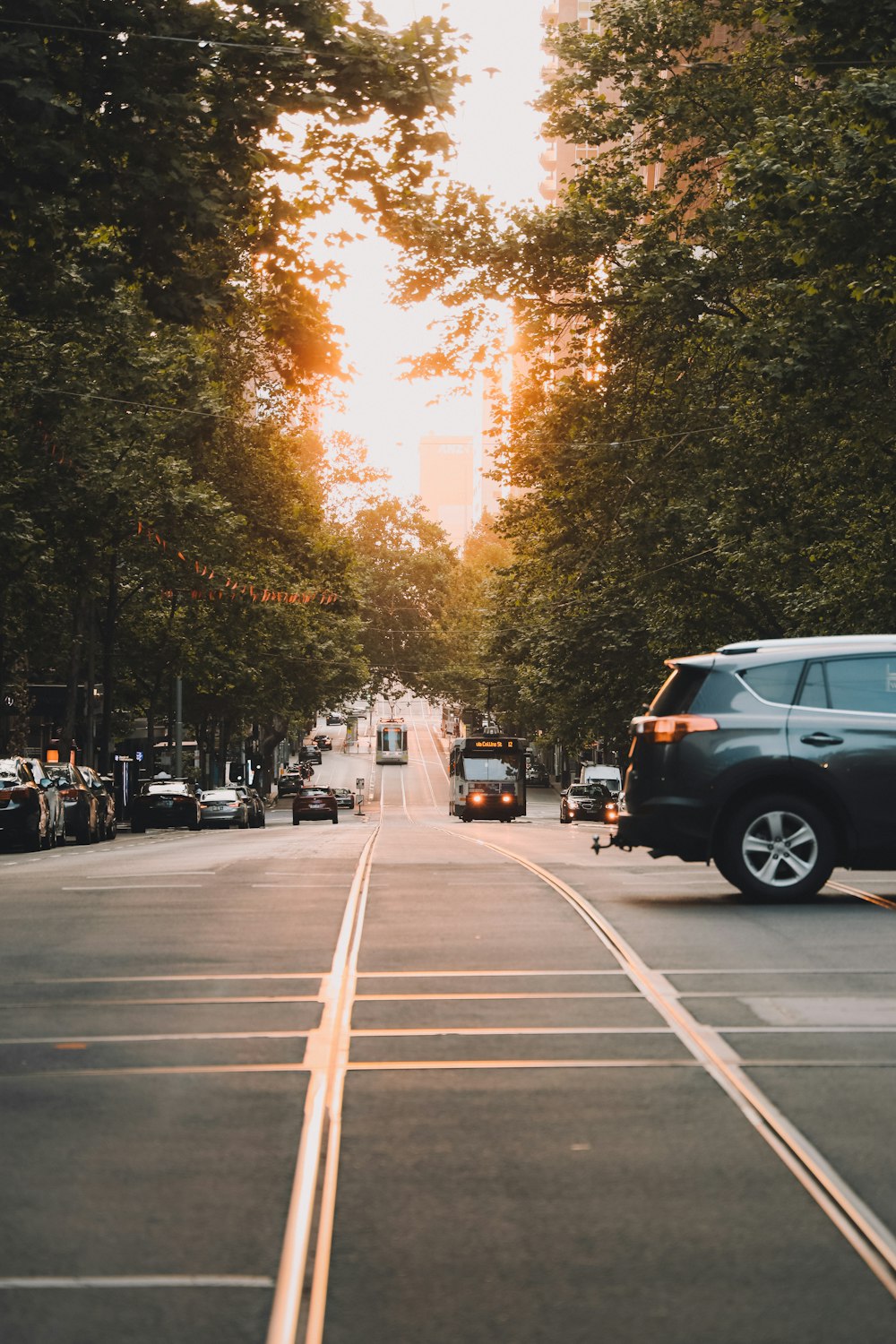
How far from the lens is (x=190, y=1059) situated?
24.4 ft

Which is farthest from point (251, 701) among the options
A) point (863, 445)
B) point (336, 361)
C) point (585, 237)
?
point (336, 361)

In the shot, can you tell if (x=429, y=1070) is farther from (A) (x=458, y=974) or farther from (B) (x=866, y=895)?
(B) (x=866, y=895)

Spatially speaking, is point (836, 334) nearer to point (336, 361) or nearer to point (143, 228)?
point (336, 361)

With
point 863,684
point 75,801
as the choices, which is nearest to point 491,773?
point 75,801

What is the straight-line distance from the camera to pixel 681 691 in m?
13.8

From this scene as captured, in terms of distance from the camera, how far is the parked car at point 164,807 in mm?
48906

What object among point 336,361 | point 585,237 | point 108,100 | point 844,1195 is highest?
point 585,237

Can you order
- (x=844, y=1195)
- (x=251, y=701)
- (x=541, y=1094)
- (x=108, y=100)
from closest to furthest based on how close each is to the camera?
(x=844, y=1195) → (x=541, y=1094) → (x=108, y=100) → (x=251, y=701)

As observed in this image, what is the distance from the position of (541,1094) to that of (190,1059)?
5.20 ft

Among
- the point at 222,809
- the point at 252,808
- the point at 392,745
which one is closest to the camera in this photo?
the point at 222,809

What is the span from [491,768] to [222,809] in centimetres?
1206

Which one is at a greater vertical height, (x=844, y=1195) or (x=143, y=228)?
(x=143, y=228)

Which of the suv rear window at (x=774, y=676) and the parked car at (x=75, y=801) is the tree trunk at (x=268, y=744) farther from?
the suv rear window at (x=774, y=676)

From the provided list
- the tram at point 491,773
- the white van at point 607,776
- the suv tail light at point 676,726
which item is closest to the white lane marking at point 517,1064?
the suv tail light at point 676,726
